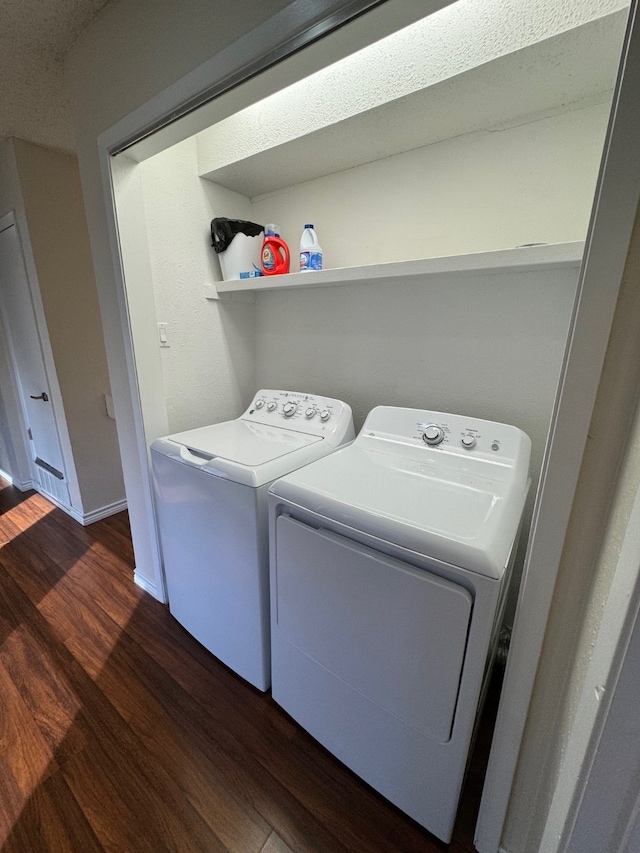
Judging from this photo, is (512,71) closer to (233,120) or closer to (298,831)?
(233,120)

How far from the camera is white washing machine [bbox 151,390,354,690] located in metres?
1.19

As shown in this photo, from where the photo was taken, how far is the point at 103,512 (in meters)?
2.63

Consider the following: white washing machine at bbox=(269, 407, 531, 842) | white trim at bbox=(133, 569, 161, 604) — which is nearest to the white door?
white trim at bbox=(133, 569, 161, 604)

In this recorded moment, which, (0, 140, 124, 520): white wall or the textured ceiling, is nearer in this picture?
the textured ceiling

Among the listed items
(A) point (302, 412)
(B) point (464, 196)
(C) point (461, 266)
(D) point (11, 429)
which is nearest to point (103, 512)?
(D) point (11, 429)

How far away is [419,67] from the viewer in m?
1.08

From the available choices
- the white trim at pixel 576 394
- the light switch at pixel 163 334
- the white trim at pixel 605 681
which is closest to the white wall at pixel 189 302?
the light switch at pixel 163 334

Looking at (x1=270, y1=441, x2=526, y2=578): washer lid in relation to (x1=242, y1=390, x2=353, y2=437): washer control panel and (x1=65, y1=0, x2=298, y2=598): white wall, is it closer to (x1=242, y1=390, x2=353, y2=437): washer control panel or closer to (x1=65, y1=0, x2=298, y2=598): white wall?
(x1=242, y1=390, x2=353, y2=437): washer control panel

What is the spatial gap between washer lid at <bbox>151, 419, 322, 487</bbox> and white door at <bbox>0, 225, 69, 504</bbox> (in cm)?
162

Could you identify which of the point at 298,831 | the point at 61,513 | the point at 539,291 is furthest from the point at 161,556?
the point at 539,291

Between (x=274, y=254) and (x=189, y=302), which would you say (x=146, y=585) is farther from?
(x=274, y=254)

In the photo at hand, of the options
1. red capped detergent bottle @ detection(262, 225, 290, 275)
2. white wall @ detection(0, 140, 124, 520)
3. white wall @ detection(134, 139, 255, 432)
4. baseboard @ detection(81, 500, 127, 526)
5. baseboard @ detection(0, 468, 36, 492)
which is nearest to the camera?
white wall @ detection(134, 139, 255, 432)

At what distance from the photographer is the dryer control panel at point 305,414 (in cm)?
155

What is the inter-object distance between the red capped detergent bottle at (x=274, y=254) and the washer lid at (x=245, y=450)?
2.49 feet
